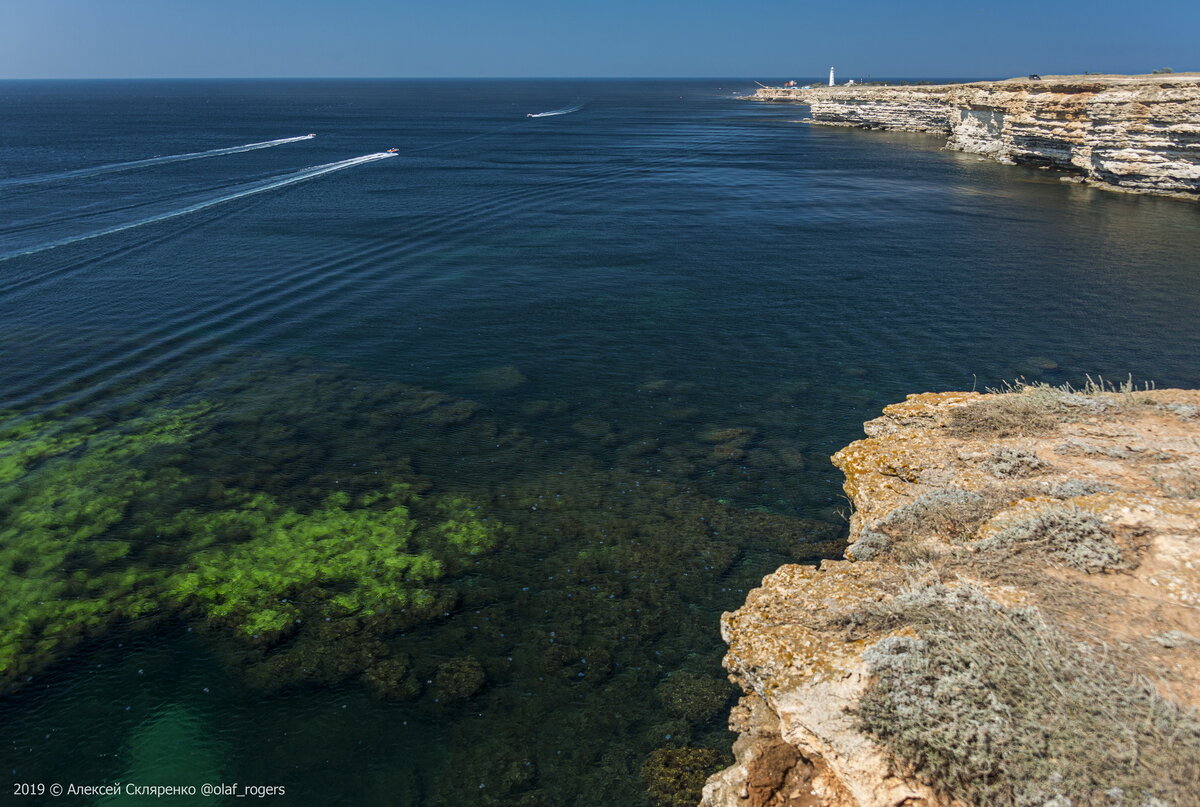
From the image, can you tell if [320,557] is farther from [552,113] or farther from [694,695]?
[552,113]

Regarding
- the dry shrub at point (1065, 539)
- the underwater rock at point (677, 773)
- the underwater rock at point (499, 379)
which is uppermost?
the dry shrub at point (1065, 539)

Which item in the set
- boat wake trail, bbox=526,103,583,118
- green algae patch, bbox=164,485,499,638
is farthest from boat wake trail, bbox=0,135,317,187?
boat wake trail, bbox=526,103,583,118

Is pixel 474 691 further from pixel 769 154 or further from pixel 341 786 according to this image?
pixel 769 154

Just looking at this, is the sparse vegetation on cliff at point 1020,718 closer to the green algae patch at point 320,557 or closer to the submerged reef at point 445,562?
the submerged reef at point 445,562

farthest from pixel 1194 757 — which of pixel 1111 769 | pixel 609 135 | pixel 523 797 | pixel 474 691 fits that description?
pixel 609 135

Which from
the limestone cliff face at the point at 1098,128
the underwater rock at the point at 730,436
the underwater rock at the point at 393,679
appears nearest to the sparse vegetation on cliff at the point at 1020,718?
the underwater rock at the point at 393,679

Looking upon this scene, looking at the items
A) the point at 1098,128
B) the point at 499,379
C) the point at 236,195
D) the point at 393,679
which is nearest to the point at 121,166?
the point at 236,195
